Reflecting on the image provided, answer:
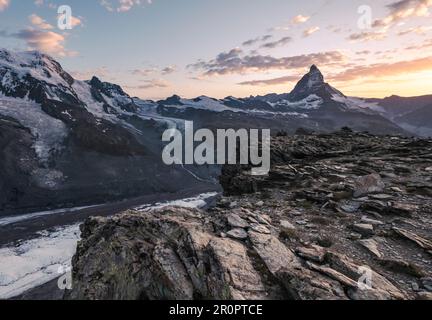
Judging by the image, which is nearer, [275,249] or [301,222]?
[275,249]

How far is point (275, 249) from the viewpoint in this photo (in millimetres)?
15820

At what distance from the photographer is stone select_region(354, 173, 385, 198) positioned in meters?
24.8

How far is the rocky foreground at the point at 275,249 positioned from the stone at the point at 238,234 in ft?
0.18

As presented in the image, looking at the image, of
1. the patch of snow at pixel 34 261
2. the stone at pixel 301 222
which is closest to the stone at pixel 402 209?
the stone at pixel 301 222

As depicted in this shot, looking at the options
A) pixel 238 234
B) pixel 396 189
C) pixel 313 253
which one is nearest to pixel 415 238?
pixel 313 253

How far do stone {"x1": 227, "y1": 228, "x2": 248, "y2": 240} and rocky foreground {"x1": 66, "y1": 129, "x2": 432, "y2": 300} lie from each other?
6cm

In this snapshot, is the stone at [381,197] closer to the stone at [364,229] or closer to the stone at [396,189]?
the stone at [396,189]

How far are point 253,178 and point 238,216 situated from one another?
14.3m

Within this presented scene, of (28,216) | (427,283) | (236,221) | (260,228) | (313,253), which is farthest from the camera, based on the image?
(28,216)

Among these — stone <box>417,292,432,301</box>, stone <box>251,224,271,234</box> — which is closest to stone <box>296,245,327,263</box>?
stone <box>251,224,271,234</box>

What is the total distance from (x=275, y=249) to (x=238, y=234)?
2363 millimetres

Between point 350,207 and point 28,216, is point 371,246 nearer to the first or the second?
point 350,207

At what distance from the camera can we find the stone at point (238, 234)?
17109mm

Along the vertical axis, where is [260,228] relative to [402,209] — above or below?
below
